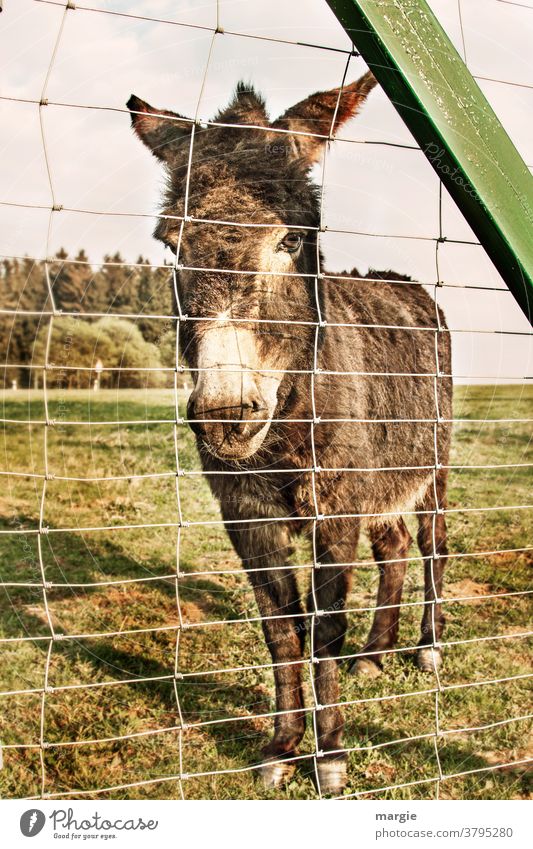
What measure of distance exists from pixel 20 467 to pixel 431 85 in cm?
785

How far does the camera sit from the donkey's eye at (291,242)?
9.64ft

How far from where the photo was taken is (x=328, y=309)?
362 cm

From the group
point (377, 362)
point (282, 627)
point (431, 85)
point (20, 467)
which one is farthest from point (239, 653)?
point (20, 467)

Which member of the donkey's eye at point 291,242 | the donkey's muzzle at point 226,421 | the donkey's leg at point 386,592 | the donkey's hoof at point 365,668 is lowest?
the donkey's hoof at point 365,668

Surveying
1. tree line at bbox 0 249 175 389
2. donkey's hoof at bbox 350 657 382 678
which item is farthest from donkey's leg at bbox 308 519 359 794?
tree line at bbox 0 249 175 389

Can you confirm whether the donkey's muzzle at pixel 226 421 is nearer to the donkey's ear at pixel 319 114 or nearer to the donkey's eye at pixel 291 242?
the donkey's eye at pixel 291 242

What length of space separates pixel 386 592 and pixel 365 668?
2.07ft

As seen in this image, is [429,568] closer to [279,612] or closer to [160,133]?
[279,612]

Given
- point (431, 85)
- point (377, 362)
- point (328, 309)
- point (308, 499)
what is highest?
point (431, 85)

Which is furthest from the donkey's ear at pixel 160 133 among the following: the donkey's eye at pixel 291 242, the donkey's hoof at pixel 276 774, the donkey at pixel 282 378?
the donkey's hoof at pixel 276 774

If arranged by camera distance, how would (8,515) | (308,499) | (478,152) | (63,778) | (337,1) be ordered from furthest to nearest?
(8,515) < (308,499) < (63,778) < (478,152) < (337,1)

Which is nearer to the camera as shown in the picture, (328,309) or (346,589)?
(346,589)

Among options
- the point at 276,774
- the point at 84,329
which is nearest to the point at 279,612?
the point at 276,774

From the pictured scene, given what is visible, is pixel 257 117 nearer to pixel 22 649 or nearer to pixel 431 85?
pixel 431 85
